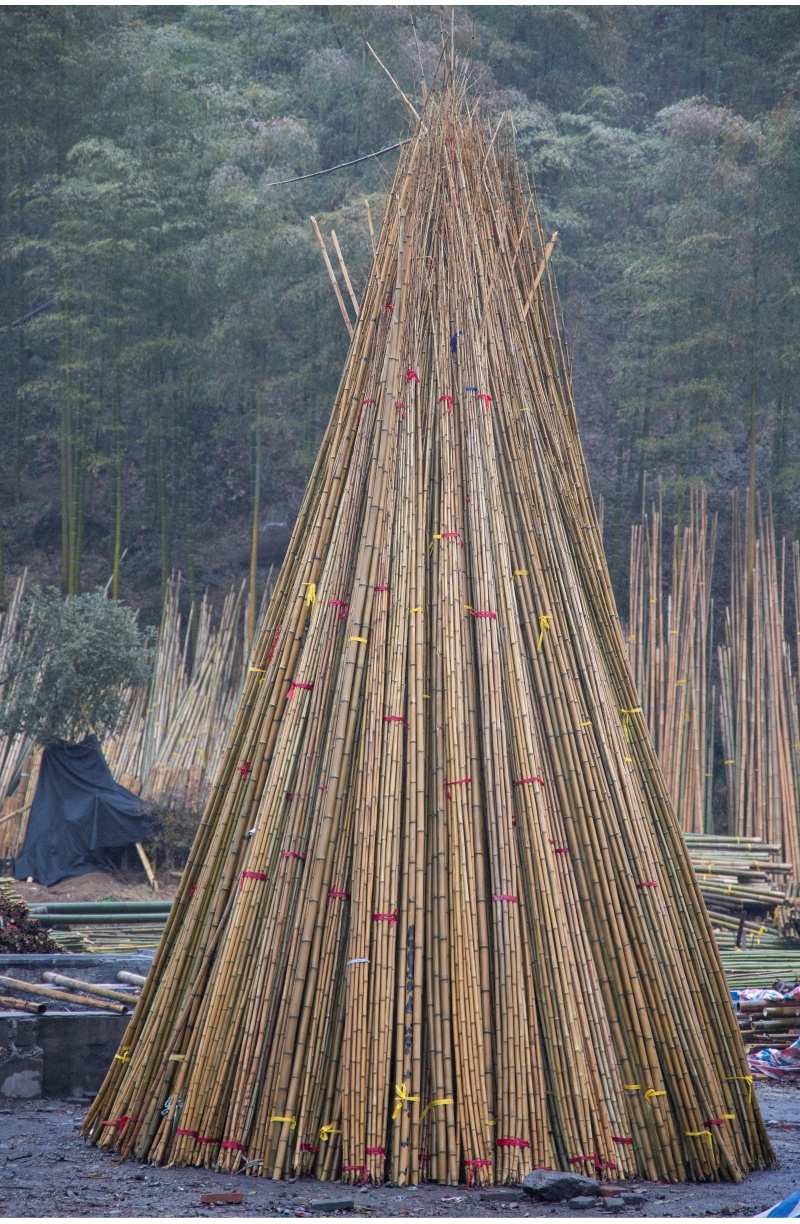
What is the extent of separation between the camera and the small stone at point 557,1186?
221 cm

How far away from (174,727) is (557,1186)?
6.92 meters

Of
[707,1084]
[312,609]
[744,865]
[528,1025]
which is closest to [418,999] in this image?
[528,1025]

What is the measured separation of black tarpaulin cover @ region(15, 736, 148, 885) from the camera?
26.9 feet

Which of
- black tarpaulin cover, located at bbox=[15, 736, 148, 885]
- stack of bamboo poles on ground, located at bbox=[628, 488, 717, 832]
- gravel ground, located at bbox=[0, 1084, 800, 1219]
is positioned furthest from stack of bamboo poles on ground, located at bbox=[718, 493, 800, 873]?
gravel ground, located at bbox=[0, 1084, 800, 1219]

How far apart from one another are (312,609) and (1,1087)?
1.82m

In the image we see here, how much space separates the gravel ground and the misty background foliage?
313 inches

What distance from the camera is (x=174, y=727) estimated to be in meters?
8.84

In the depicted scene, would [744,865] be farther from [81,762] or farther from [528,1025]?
[528,1025]

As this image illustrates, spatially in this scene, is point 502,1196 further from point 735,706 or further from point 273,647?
point 735,706

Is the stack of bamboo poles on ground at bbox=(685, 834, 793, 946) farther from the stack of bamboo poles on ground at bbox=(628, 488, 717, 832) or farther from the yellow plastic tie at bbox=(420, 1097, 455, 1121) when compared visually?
the yellow plastic tie at bbox=(420, 1097, 455, 1121)

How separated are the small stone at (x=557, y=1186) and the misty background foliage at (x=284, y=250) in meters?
8.13

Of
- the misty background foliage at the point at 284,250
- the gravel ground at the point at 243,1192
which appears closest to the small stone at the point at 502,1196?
the gravel ground at the point at 243,1192

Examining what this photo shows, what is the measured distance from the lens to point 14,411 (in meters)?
14.2

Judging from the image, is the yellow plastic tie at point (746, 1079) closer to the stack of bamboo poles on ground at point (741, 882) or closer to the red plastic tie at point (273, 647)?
the red plastic tie at point (273, 647)
